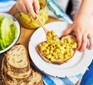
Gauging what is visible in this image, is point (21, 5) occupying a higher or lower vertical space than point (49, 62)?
higher

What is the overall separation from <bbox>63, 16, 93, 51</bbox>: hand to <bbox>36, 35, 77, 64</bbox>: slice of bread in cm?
3

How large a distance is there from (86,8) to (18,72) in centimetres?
36

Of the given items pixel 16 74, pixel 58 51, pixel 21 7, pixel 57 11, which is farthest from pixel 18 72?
pixel 57 11

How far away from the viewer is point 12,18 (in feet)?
2.93

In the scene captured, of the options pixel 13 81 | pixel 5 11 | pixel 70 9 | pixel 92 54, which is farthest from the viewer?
pixel 70 9

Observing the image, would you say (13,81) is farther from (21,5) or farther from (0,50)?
(21,5)

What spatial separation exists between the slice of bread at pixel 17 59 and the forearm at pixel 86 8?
26 centimetres

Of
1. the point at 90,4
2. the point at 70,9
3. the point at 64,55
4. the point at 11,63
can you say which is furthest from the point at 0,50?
the point at 70,9

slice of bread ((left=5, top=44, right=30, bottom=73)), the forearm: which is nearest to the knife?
the forearm

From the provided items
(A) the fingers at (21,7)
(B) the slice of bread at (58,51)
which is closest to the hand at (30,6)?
(A) the fingers at (21,7)

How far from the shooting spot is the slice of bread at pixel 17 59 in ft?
2.37

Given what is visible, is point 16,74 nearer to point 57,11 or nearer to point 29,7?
point 29,7

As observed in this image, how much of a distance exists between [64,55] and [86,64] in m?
0.08

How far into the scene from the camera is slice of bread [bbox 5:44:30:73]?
2.37 feet
